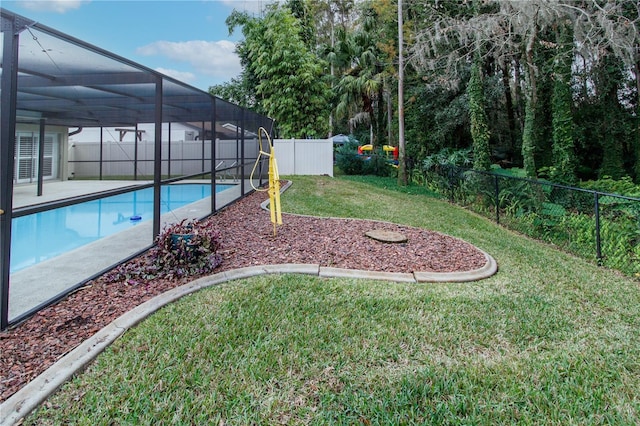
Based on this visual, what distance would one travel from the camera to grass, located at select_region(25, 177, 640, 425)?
6.41 ft

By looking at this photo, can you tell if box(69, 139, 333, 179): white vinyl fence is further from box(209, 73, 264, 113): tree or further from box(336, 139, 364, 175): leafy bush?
box(209, 73, 264, 113): tree

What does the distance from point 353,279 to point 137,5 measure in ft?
36.2

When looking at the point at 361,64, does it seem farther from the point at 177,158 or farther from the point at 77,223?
the point at 77,223

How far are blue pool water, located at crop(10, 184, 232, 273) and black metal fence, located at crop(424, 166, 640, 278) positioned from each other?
5.85 metres

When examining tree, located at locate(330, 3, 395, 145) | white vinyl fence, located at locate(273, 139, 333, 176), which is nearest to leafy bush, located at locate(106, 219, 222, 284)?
white vinyl fence, located at locate(273, 139, 333, 176)

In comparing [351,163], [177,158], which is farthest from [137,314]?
[177,158]

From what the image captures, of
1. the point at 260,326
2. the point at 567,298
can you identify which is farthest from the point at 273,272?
the point at 567,298

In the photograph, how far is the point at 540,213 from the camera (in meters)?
7.50

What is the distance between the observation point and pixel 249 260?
4.11 metres

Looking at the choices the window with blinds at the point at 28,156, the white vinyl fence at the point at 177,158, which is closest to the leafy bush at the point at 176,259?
the white vinyl fence at the point at 177,158

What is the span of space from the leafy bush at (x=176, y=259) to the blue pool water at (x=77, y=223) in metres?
1.16

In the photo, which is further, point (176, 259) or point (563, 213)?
point (563, 213)

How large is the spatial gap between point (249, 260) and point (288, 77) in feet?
39.9

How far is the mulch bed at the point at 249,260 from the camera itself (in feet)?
7.85
